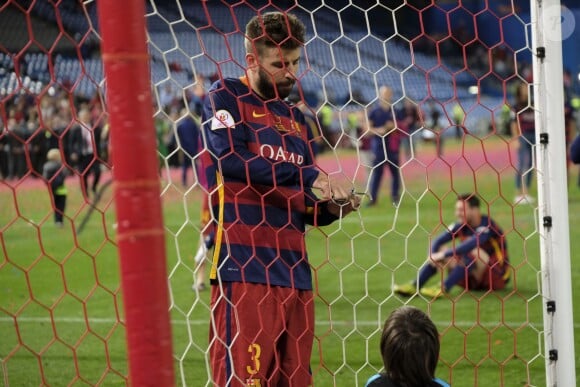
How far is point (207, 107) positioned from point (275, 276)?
62 cm

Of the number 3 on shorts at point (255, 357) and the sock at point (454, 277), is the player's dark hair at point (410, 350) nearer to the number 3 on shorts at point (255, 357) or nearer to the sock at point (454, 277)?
the number 3 on shorts at point (255, 357)

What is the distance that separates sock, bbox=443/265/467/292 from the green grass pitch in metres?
0.13

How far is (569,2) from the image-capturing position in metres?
31.5

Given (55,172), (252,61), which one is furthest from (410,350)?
(55,172)

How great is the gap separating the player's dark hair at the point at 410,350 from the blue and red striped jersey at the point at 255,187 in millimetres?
529

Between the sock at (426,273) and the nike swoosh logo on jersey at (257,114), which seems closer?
the nike swoosh logo on jersey at (257,114)

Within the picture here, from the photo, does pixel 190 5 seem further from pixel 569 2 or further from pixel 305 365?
pixel 305 365

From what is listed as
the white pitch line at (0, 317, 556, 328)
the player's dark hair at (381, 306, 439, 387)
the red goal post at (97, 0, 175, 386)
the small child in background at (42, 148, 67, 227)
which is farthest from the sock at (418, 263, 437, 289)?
the red goal post at (97, 0, 175, 386)

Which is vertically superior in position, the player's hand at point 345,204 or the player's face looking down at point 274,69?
A: the player's face looking down at point 274,69

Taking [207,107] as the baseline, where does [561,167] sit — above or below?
below

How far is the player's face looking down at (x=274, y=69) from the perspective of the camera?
3.19 meters

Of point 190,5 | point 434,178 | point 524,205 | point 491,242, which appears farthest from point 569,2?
point 491,242

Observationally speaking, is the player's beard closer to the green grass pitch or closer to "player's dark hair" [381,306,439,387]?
the green grass pitch

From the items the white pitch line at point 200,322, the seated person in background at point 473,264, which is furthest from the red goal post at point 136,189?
the seated person in background at point 473,264
